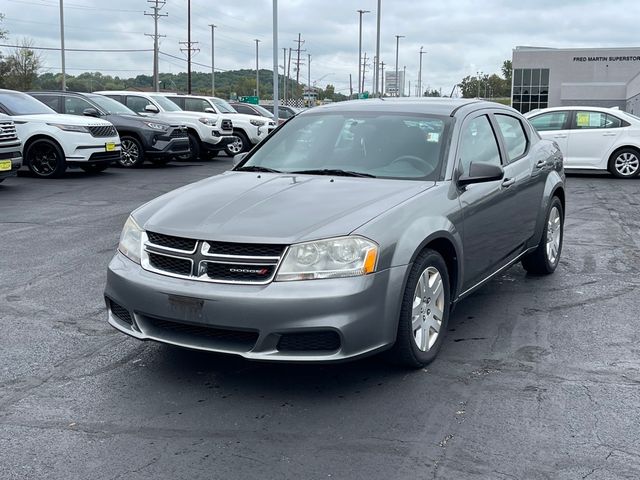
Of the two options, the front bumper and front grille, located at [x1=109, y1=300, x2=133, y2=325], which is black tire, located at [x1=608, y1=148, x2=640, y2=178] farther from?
front grille, located at [x1=109, y1=300, x2=133, y2=325]

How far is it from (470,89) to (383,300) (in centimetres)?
13263

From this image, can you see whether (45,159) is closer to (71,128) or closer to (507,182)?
(71,128)

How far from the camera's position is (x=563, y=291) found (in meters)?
6.56

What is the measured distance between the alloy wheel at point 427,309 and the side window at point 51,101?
47.7 ft

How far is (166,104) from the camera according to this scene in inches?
827

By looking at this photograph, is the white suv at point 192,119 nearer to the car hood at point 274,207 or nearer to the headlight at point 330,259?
the car hood at point 274,207

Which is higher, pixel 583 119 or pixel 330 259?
pixel 583 119

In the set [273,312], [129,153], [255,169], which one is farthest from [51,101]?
[273,312]

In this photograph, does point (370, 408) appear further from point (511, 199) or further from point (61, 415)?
point (511, 199)

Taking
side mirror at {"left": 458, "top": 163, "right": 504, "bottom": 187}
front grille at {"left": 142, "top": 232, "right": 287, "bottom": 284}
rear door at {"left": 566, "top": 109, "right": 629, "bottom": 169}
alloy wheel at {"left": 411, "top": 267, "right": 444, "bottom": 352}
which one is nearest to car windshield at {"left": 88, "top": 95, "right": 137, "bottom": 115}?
rear door at {"left": 566, "top": 109, "right": 629, "bottom": 169}

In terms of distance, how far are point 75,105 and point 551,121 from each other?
34.5 feet

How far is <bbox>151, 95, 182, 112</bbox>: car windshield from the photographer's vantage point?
2078 cm

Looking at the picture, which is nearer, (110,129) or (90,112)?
(110,129)

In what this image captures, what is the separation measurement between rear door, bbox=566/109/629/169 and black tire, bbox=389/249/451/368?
1263cm
